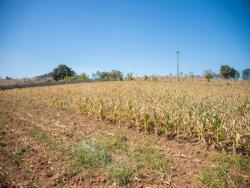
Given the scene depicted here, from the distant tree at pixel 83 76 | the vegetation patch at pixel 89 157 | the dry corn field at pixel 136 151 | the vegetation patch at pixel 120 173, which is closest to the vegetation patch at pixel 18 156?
the dry corn field at pixel 136 151

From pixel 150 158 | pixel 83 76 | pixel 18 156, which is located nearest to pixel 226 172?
pixel 150 158

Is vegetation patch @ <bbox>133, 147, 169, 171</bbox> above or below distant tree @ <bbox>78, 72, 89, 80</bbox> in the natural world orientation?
below

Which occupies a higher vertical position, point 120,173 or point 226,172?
point 120,173

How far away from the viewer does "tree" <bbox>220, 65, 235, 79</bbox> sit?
92500 millimetres

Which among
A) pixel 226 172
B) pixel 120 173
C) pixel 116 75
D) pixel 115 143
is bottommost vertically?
pixel 226 172

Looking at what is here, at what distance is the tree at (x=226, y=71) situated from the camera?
9250cm

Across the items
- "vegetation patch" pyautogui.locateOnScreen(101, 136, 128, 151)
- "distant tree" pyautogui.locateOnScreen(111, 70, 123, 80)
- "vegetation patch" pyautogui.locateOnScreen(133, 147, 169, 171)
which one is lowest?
"vegetation patch" pyautogui.locateOnScreen(133, 147, 169, 171)

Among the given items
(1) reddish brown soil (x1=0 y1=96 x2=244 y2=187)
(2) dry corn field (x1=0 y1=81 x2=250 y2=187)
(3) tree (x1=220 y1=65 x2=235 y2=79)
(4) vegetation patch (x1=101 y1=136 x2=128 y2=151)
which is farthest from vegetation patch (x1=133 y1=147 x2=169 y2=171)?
(3) tree (x1=220 y1=65 x2=235 y2=79)

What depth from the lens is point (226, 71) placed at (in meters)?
92.8

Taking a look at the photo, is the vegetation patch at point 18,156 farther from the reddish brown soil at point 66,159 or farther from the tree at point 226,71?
the tree at point 226,71

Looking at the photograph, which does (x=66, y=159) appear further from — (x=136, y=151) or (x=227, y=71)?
(x=227, y=71)

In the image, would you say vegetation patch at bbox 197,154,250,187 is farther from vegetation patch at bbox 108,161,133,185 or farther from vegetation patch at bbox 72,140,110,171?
vegetation patch at bbox 72,140,110,171

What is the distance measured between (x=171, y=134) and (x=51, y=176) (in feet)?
15.4

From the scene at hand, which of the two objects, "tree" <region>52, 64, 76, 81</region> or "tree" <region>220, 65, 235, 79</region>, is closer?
"tree" <region>220, 65, 235, 79</region>
